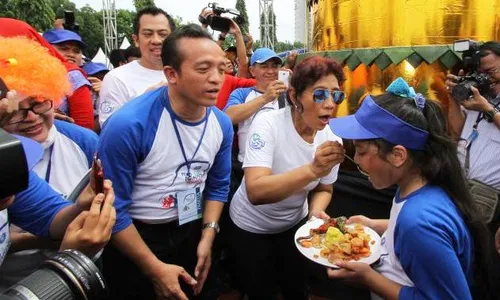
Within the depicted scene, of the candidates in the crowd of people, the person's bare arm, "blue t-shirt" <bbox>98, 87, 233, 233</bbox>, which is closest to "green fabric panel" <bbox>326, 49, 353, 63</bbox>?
the person's bare arm

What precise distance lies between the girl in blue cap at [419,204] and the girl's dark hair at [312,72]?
0.62 m

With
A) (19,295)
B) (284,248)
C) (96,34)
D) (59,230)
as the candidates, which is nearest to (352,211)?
(284,248)

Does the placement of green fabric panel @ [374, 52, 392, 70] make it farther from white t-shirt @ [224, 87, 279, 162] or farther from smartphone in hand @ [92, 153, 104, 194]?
smartphone in hand @ [92, 153, 104, 194]

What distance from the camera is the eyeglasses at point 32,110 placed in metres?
1.74

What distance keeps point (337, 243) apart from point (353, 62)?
233cm

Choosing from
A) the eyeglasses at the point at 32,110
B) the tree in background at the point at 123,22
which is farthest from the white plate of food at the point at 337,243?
the tree in background at the point at 123,22

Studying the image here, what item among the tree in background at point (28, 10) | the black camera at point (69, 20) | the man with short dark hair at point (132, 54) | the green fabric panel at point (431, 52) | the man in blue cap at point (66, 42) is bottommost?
the green fabric panel at point (431, 52)

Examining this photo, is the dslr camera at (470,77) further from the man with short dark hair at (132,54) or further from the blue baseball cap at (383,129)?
the man with short dark hair at (132,54)

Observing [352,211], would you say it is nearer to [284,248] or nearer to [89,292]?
[284,248]

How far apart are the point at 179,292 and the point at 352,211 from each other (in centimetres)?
242

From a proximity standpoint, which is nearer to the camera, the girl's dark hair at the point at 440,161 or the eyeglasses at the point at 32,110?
the girl's dark hair at the point at 440,161

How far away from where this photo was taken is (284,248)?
258 cm

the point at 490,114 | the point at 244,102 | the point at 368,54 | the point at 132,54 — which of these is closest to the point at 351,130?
the point at 490,114

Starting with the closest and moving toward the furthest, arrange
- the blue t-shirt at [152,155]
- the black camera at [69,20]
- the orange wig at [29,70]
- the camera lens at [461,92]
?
the orange wig at [29,70] < the blue t-shirt at [152,155] < the camera lens at [461,92] < the black camera at [69,20]
